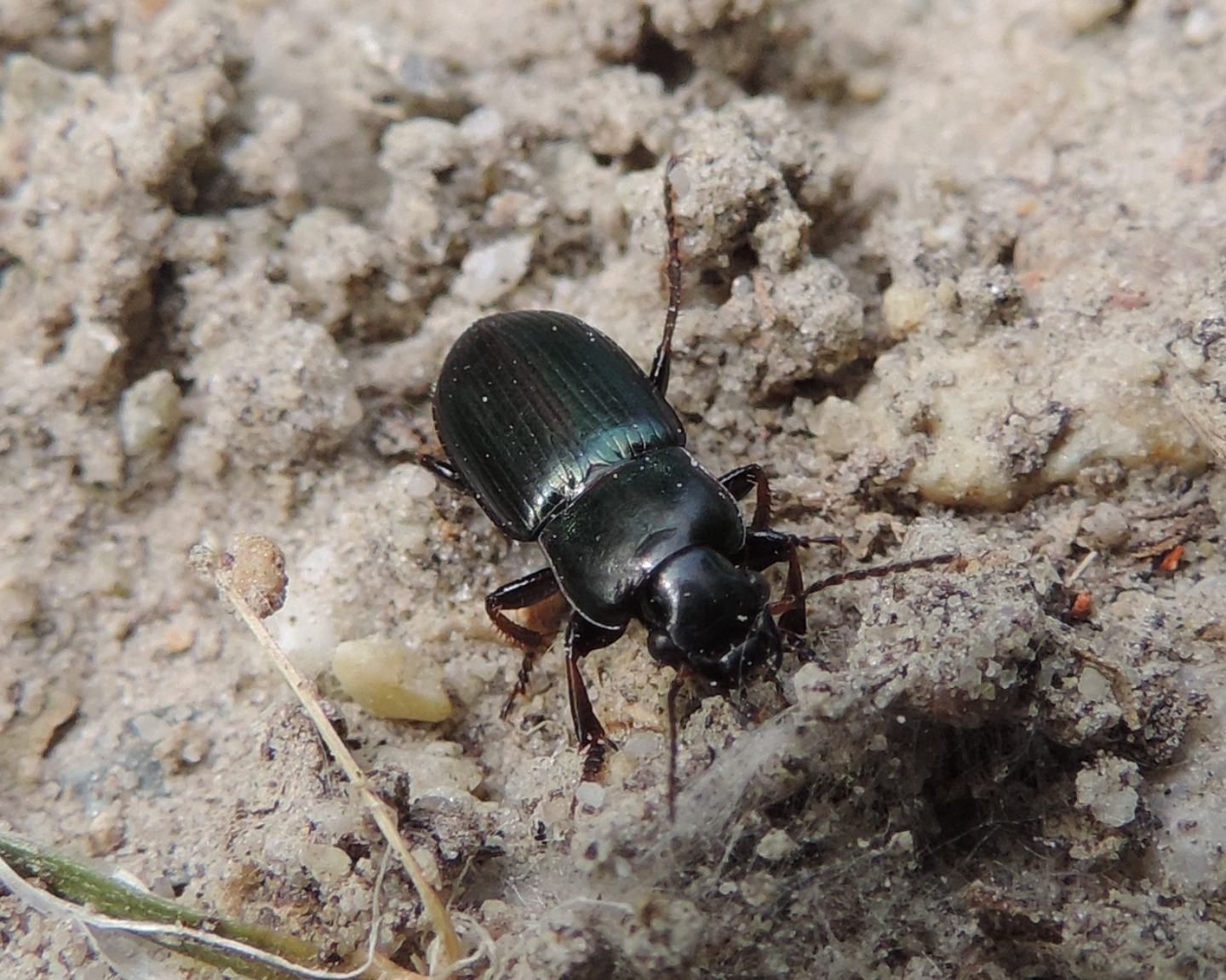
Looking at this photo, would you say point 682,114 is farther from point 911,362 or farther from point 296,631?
point 296,631

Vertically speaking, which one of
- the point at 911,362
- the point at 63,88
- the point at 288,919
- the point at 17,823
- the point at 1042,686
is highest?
the point at 63,88

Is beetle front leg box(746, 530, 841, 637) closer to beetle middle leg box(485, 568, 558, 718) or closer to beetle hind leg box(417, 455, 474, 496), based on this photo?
beetle middle leg box(485, 568, 558, 718)

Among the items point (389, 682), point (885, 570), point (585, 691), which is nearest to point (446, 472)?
point (389, 682)

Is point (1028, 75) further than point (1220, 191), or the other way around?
point (1028, 75)

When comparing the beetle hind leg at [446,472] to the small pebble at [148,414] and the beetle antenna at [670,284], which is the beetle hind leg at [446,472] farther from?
the small pebble at [148,414]

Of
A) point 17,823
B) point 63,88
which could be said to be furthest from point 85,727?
point 63,88

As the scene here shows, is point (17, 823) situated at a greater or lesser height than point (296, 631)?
lesser


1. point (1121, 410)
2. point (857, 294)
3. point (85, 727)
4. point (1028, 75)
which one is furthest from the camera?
point (1028, 75)

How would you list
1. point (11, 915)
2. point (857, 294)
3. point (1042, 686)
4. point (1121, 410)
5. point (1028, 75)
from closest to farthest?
point (1042, 686) < point (11, 915) < point (1121, 410) < point (857, 294) < point (1028, 75)
